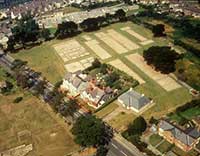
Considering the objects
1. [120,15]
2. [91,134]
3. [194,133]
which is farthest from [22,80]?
[120,15]

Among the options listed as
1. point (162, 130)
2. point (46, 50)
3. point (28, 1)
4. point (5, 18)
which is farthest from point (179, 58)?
point (28, 1)

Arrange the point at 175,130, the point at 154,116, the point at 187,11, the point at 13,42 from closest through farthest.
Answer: the point at 175,130 < the point at 154,116 < the point at 13,42 < the point at 187,11

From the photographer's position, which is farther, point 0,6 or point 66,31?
point 0,6

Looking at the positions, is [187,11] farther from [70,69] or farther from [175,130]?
[175,130]

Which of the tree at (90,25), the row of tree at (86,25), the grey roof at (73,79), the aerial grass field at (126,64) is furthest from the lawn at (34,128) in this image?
the tree at (90,25)

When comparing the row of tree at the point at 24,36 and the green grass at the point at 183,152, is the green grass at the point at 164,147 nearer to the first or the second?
the green grass at the point at 183,152

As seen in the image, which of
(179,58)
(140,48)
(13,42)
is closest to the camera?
(179,58)
